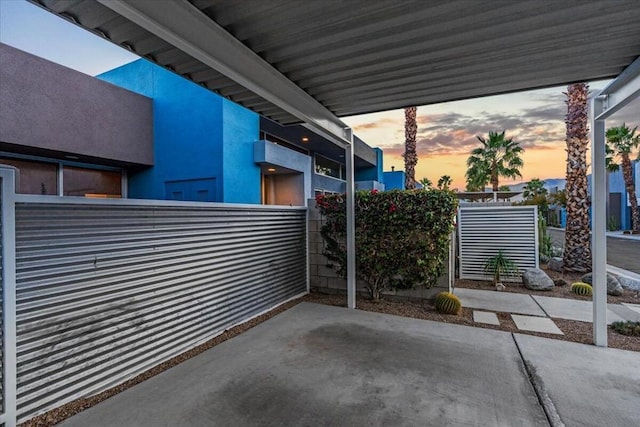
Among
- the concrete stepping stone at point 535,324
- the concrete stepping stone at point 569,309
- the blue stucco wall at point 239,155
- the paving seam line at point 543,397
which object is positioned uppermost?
the blue stucco wall at point 239,155

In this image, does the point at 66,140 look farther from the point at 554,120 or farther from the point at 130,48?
the point at 554,120

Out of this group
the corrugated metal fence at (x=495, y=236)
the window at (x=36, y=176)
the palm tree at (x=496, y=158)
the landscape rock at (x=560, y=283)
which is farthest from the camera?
the palm tree at (x=496, y=158)

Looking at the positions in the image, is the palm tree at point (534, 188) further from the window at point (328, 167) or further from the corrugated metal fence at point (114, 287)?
the corrugated metal fence at point (114, 287)

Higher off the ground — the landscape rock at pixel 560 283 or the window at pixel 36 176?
the window at pixel 36 176

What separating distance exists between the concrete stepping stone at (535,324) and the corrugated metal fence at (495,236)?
2.45m

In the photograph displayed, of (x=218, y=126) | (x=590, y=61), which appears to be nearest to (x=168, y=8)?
(x=590, y=61)

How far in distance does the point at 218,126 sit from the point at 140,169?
9.56 feet

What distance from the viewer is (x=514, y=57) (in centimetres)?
292

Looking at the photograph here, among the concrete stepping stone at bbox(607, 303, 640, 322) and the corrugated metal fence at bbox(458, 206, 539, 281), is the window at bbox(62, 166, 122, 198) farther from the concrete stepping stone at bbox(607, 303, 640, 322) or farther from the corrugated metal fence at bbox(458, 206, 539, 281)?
the concrete stepping stone at bbox(607, 303, 640, 322)

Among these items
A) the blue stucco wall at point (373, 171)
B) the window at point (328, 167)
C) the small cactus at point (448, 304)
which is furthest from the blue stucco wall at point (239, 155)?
Answer: the blue stucco wall at point (373, 171)

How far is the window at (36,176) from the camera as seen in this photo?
251 inches

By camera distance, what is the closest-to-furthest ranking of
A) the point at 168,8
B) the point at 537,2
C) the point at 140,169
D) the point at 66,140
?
the point at 168,8
the point at 537,2
the point at 66,140
the point at 140,169

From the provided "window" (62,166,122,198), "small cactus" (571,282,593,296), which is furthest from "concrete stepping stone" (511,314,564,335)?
"window" (62,166,122,198)

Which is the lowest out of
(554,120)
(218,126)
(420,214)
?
(420,214)
